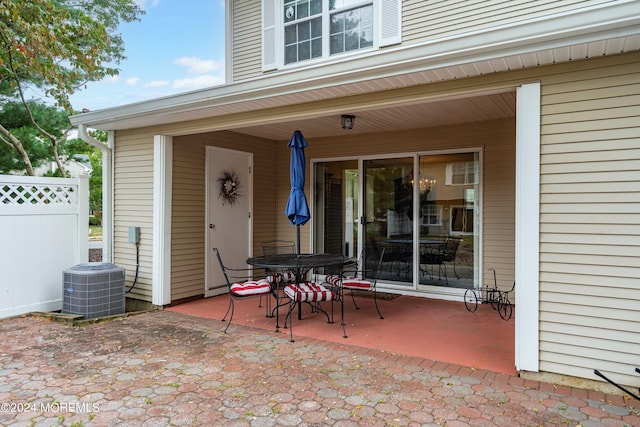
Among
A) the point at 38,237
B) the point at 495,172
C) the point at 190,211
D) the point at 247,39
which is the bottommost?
A: the point at 38,237

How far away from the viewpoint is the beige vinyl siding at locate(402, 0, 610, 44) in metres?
4.19

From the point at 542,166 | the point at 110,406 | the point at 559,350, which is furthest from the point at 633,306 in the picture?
the point at 110,406

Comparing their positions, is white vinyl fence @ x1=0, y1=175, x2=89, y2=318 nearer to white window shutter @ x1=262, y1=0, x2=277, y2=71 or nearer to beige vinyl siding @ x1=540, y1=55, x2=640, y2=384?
white window shutter @ x1=262, y1=0, x2=277, y2=71

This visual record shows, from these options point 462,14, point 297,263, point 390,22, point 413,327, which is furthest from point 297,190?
point 462,14

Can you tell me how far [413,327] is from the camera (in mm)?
4289

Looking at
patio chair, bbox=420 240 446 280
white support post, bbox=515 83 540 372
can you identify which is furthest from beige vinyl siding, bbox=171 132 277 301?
white support post, bbox=515 83 540 372

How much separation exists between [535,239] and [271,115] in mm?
2811

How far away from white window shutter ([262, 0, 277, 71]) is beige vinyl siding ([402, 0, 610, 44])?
2.02 meters

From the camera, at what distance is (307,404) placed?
2.58 m

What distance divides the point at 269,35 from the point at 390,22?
1.94 m

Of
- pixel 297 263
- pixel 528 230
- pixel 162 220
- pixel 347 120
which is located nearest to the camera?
pixel 528 230

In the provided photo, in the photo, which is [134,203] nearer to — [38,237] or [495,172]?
[38,237]

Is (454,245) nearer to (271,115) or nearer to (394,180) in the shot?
(394,180)

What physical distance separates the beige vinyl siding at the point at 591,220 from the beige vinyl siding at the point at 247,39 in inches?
175
